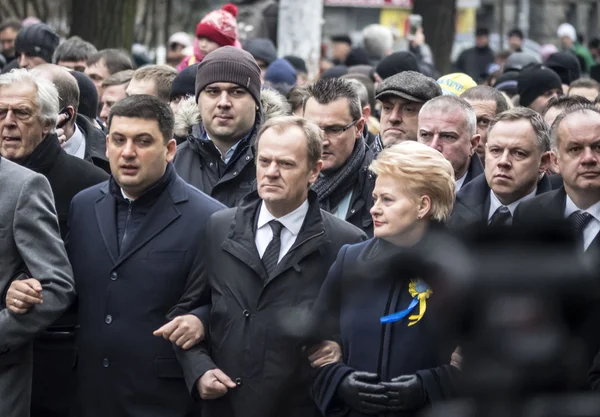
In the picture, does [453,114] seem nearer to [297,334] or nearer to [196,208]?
[196,208]

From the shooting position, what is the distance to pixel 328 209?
253 inches

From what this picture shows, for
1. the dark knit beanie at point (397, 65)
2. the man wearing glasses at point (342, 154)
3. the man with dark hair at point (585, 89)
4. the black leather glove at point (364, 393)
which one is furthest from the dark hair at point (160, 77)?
the black leather glove at point (364, 393)

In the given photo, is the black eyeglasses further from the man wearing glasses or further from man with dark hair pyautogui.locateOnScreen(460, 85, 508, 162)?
man with dark hair pyautogui.locateOnScreen(460, 85, 508, 162)

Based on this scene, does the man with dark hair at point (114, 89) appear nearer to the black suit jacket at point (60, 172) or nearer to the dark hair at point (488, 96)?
the dark hair at point (488, 96)

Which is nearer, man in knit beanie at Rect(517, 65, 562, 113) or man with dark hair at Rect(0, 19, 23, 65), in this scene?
man in knit beanie at Rect(517, 65, 562, 113)

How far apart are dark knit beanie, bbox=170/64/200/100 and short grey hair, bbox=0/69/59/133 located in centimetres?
199

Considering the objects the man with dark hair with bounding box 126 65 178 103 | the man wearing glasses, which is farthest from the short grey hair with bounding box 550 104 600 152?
the man with dark hair with bounding box 126 65 178 103

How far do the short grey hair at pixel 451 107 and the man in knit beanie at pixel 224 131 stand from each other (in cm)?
99

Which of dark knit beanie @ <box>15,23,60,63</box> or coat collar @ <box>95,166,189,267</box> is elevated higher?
dark knit beanie @ <box>15,23,60,63</box>

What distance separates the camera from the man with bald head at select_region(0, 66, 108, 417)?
5.93m

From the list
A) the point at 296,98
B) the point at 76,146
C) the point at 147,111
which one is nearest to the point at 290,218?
the point at 147,111

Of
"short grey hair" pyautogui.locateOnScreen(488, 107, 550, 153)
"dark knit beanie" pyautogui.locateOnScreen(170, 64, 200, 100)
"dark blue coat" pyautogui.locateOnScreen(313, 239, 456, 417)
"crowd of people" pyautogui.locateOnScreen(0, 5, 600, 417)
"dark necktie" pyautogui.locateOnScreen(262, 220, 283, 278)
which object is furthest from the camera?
"dark knit beanie" pyautogui.locateOnScreen(170, 64, 200, 100)

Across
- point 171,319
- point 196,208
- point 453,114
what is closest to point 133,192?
point 196,208

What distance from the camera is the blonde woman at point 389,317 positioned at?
14.6ft
